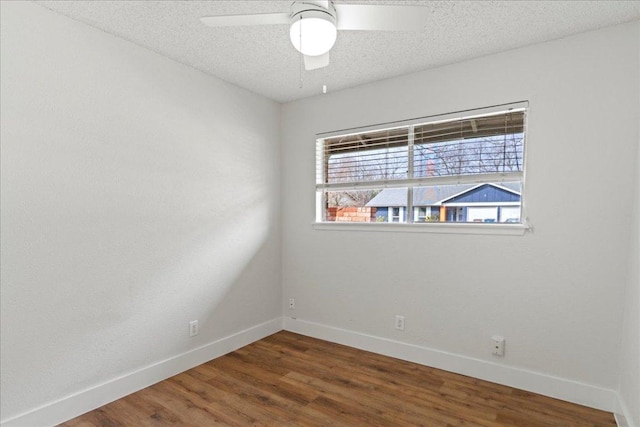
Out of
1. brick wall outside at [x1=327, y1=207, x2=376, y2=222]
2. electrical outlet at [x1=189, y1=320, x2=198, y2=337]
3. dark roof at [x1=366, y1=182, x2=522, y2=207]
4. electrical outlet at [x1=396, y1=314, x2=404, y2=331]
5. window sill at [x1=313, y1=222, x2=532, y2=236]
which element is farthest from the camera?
brick wall outside at [x1=327, y1=207, x2=376, y2=222]

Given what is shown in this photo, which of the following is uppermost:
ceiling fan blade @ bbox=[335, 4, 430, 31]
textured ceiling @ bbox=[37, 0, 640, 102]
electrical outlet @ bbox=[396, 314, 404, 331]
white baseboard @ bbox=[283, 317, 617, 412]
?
textured ceiling @ bbox=[37, 0, 640, 102]

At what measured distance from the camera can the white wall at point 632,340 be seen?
180cm

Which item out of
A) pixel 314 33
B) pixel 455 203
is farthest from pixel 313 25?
pixel 455 203

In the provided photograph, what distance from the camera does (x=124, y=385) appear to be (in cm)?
232

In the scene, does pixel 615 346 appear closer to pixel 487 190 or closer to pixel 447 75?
pixel 487 190

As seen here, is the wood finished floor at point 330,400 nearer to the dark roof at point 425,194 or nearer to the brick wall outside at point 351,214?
the brick wall outside at point 351,214

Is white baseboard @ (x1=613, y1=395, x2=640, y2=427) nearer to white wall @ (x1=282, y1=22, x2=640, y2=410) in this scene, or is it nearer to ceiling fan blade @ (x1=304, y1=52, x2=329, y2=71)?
white wall @ (x1=282, y1=22, x2=640, y2=410)

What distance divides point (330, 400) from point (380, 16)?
7.65 feet

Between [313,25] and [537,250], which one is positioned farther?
[537,250]

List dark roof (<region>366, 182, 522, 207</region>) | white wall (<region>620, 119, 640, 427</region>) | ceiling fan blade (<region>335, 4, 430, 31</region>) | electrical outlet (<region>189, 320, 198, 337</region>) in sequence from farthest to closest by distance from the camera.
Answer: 1. electrical outlet (<region>189, 320, 198, 337</region>)
2. dark roof (<region>366, 182, 522, 207</region>)
3. white wall (<region>620, 119, 640, 427</region>)
4. ceiling fan blade (<region>335, 4, 430, 31</region>)

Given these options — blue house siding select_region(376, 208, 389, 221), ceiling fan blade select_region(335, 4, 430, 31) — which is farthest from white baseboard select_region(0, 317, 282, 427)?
ceiling fan blade select_region(335, 4, 430, 31)

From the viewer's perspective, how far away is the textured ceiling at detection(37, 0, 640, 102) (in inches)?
76.5

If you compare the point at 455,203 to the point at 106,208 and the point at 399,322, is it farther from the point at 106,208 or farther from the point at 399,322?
the point at 106,208

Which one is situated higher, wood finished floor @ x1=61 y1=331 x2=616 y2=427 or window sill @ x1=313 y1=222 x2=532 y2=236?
window sill @ x1=313 y1=222 x2=532 y2=236
